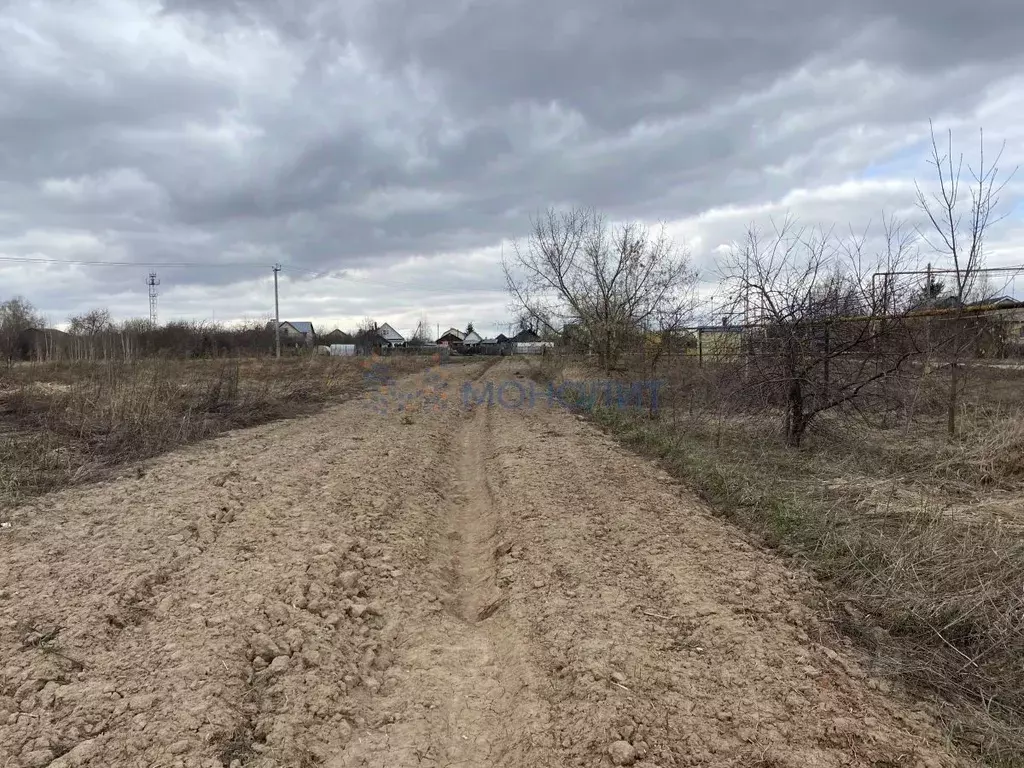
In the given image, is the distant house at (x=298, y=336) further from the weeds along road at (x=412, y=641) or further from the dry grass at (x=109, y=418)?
the weeds along road at (x=412, y=641)

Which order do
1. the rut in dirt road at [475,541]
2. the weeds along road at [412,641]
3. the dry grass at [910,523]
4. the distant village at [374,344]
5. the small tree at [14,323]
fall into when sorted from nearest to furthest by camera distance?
1. the weeds along road at [412,641]
2. the dry grass at [910,523]
3. the rut in dirt road at [475,541]
4. the small tree at [14,323]
5. the distant village at [374,344]

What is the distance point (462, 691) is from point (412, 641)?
0.62m

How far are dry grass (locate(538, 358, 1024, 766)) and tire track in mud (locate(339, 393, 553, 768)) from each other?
1773 millimetres

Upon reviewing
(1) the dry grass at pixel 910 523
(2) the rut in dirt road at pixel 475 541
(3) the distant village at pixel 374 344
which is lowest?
(2) the rut in dirt road at pixel 475 541

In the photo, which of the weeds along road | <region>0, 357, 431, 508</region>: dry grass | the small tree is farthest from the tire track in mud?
the small tree

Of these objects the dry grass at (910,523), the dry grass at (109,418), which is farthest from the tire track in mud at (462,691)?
the dry grass at (109,418)

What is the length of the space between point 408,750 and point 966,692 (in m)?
2.56

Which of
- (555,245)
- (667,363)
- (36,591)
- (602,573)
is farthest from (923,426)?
(555,245)

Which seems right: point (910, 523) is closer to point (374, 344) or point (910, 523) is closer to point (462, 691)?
point (462, 691)

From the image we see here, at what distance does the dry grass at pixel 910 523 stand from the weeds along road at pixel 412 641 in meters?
0.28

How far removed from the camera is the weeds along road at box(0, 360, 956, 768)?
8.50 ft

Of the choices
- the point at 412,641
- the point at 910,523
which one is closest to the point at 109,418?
the point at 412,641

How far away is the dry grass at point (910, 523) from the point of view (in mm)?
2889

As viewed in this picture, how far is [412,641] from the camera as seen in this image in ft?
11.9
